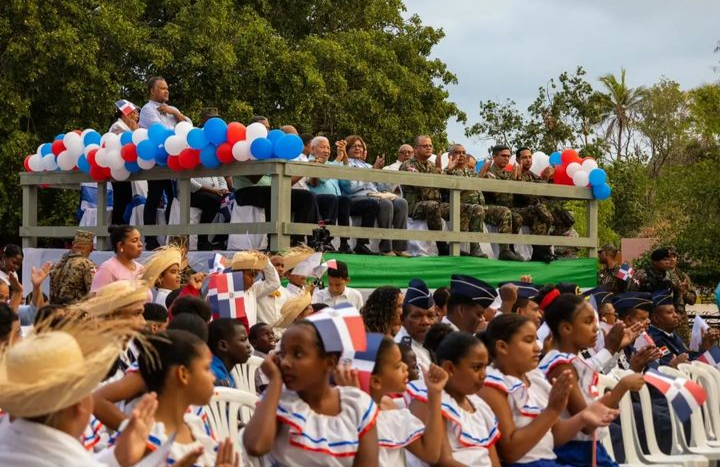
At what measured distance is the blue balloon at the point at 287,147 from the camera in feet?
36.9

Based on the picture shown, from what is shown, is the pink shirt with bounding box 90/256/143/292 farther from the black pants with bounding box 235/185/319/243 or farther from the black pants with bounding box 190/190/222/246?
the black pants with bounding box 190/190/222/246

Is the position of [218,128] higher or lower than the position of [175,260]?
higher

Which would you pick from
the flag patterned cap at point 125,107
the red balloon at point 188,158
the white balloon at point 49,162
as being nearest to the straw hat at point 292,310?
the red balloon at point 188,158

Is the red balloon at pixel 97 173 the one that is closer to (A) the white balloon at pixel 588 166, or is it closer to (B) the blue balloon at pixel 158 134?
(B) the blue balloon at pixel 158 134

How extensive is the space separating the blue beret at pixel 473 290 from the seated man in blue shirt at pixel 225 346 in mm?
2292

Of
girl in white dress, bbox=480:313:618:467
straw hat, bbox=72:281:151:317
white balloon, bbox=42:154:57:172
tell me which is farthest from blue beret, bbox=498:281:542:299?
white balloon, bbox=42:154:57:172

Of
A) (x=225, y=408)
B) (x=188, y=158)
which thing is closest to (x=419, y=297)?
(x=225, y=408)

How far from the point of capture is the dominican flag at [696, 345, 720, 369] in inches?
378

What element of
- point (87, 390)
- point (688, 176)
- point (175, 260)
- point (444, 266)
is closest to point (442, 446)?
point (87, 390)

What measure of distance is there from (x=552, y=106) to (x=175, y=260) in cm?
3035

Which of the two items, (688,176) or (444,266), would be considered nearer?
(444,266)

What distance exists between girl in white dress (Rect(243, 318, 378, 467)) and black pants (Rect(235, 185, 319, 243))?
261 inches

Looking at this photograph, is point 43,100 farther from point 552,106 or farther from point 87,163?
point 552,106

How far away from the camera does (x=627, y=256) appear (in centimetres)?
4006
